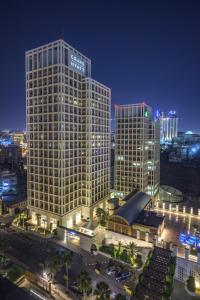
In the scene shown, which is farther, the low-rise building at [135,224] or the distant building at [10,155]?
the distant building at [10,155]

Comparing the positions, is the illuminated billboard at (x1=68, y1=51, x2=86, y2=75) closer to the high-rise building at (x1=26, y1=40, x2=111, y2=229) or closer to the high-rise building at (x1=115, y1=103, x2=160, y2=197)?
the high-rise building at (x1=26, y1=40, x2=111, y2=229)

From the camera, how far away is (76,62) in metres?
73.2

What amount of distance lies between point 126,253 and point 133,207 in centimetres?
1740

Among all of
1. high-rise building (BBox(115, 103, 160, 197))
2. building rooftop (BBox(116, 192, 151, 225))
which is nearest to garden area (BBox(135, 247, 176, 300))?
building rooftop (BBox(116, 192, 151, 225))

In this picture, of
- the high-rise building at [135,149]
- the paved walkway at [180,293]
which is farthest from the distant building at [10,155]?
the paved walkway at [180,293]

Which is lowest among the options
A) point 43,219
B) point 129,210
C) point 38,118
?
point 43,219

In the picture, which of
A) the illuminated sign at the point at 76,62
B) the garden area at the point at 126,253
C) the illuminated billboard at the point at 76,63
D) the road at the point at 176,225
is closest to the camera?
the garden area at the point at 126,253

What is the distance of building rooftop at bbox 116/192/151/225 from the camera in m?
63.4

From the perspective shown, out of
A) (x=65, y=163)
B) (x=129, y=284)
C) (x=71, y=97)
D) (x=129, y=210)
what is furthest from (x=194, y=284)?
(x=71, y=97)

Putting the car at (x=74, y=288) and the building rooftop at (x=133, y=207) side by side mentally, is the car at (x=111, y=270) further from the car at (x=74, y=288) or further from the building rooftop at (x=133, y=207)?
the building rooftop at (x=133, y=207)

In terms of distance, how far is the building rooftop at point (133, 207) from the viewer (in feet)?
208

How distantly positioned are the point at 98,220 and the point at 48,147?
3340cm

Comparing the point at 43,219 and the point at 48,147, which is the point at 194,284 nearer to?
the point at 43,219

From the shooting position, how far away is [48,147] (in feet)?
228
